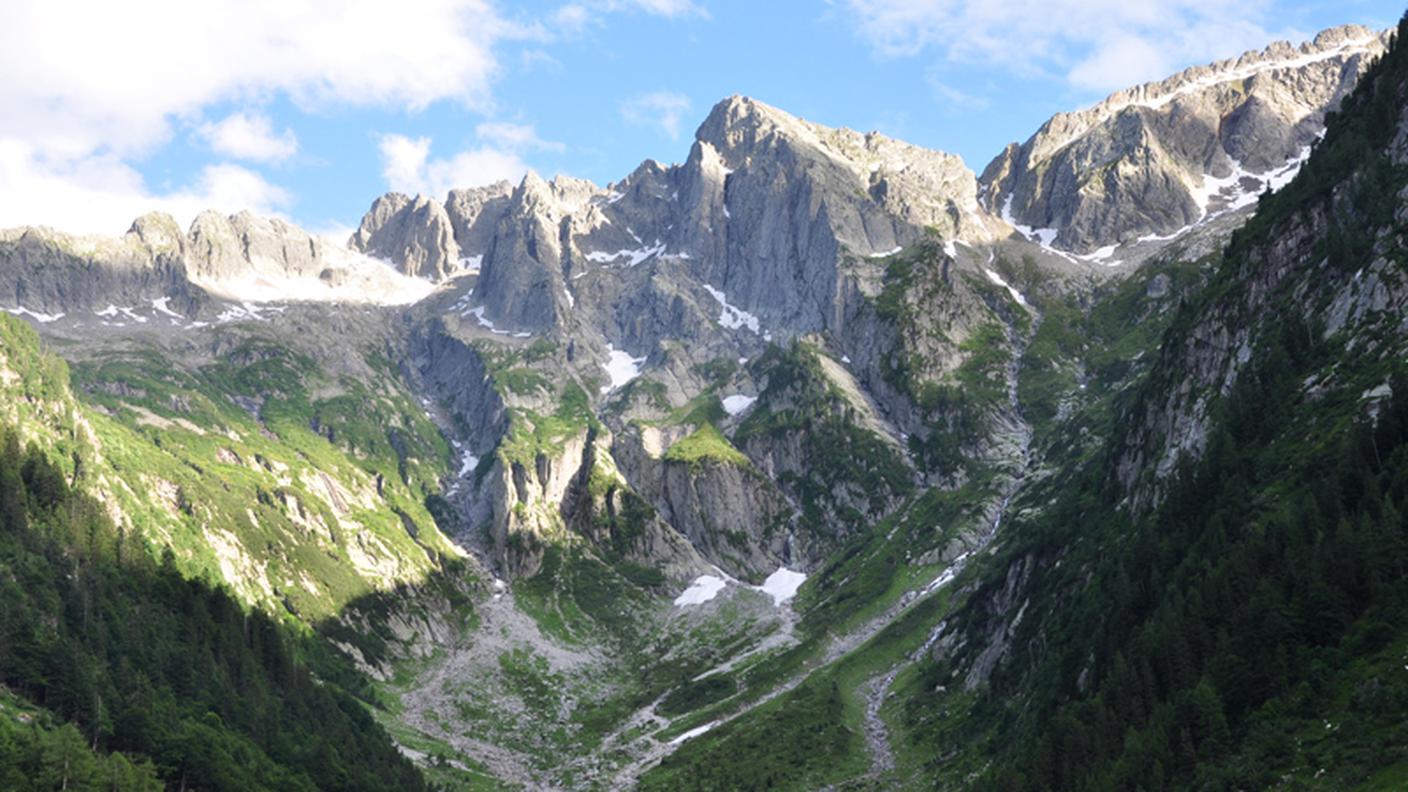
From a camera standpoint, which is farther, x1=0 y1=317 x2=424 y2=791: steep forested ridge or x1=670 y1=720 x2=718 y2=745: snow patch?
x1=670 y1=720 x2=718 y2=745: snow patch

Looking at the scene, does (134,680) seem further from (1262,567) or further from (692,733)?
(1262,567)

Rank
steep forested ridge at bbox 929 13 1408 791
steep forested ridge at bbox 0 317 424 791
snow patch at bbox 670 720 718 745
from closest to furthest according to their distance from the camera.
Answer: steep forested ridge at bbox 929 13 1408 791, steep forested ridge at bbox 0 317 424 791, snow patch at bbox 670 720 718 745

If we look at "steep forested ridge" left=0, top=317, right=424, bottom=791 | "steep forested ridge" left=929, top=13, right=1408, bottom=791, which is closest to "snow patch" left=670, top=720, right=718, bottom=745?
"steep forested ridge" left=929, top=13, right=1408, bottom=791

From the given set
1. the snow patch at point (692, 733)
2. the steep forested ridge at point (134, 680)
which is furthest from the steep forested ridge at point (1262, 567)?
the steep forested ridge at point (134, 680)

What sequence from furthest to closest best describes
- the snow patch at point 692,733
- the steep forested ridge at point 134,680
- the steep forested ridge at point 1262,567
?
the snow patch at point 692,733 → the steep forested ridge at point 134,680 → the steep forested ridge at point 1262,567

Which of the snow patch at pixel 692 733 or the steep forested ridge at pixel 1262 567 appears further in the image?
the snow patch at pixel 692 733

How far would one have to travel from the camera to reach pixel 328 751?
417ft

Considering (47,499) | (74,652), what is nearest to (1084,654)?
(74,652)

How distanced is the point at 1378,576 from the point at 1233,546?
883 inches

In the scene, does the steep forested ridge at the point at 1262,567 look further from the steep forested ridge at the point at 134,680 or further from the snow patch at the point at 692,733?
the steep forested ridge at the point at 134,680

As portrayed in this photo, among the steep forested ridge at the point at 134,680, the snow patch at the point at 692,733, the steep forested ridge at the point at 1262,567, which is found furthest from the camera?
the snow patch at the point at 692,733

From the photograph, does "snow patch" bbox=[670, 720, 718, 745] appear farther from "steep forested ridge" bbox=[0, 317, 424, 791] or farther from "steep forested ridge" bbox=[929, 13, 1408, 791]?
"steep forested ridge" bbox=[0, 317, 424, 791]

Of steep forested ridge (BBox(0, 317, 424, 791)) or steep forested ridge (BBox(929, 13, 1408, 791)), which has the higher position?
steep forested ridge (BBox(0, 317, 424, 791))

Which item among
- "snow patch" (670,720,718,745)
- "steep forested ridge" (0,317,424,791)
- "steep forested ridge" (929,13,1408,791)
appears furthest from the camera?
"snow patch" (670,720,718,745)
